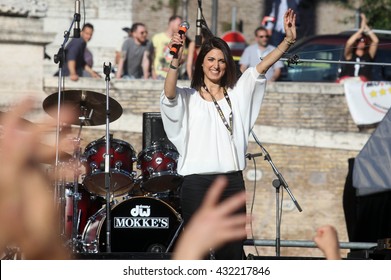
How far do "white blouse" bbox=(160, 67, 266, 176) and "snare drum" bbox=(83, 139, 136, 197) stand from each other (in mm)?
3228

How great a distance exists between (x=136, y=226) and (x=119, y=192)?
0.58m

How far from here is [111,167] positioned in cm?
1141

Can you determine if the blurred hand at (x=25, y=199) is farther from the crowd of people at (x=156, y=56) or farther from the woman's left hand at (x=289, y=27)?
the crowd of people at (x=156, y=56)

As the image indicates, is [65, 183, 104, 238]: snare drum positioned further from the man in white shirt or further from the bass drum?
the man in white shirt

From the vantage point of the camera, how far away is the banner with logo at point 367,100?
60.2 ft

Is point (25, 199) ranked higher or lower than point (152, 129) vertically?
higher

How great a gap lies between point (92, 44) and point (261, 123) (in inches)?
402

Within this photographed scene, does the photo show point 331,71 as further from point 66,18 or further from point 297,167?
point 66,18

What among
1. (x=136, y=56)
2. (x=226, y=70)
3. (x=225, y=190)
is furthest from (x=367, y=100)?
(x=225, y=190)

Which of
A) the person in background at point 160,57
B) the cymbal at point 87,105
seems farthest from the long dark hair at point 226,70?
the person in background at point 160,57

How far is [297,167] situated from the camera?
60.2ft

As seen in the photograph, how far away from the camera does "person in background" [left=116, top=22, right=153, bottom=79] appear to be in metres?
19.9

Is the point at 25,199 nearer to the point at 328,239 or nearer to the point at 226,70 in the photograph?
the point at 328,239

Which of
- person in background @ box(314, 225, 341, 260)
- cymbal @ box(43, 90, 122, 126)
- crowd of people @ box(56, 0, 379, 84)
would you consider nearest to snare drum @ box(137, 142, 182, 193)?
cymbal @ box(43, 90, 122, 126)
